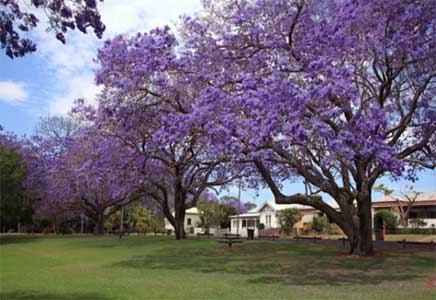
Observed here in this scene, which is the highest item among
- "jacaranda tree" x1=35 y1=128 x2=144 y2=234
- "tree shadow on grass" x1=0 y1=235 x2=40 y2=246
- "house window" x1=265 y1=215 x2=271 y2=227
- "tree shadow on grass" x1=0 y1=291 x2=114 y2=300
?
"jacaranda tree" x1=35 y1=128 x2=144 y2=234

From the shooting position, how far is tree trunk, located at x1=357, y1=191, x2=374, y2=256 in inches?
765

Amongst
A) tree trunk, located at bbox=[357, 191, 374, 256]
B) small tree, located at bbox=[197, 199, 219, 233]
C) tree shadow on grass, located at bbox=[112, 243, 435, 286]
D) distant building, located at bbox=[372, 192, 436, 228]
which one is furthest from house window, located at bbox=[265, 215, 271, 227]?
tree trunk, located at bbox=[357, 191, 374, 256]

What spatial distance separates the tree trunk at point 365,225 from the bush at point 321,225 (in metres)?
31.3

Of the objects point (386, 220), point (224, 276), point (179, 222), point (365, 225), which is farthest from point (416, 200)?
point (224, 276)

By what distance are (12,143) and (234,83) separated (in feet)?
98.1

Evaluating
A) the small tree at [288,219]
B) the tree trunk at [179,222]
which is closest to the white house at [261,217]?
the small tree at [288,219]

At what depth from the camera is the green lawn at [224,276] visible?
11234 millimetres

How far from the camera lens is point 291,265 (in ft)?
57.5

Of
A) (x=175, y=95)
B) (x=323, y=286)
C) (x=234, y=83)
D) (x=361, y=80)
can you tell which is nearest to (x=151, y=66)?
(x=175, y=95)

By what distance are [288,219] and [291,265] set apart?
116ft

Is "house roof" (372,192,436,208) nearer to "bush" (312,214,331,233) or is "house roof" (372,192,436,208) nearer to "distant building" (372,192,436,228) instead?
"distant building" (372,192,436,228)

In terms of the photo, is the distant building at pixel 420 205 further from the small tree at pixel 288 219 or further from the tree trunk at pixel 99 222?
the tree trunk at pixel 99 222

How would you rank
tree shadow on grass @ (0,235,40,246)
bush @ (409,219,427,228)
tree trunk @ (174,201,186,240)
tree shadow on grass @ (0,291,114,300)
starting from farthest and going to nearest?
bush @ (409,219,427,228) → tree shadow on grass @ (0,235,40,246) → tree trunk @ (174,201,186,240) → tree shadow on grass @ (0,291,114,300)

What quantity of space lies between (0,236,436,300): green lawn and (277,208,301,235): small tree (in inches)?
1156
